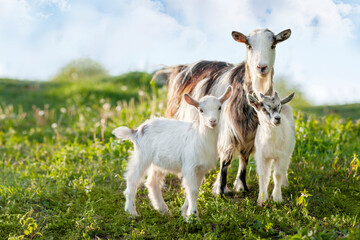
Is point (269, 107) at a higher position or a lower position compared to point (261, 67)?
lower

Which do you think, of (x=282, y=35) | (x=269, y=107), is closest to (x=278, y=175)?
(x=269, y=107)

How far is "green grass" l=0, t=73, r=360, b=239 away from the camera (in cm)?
438

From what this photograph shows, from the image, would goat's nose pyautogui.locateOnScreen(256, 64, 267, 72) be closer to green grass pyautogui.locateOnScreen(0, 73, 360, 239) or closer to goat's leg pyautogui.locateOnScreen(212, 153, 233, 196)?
goat's leg pyautogui.locateOnScreen(212, 153, 233, 196)

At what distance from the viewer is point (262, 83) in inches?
189

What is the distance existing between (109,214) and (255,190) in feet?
6.30

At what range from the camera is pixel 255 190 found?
5508mm

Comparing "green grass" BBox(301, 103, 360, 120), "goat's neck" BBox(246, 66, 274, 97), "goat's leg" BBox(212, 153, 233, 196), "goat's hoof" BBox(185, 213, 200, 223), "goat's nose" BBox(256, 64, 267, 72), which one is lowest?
"goat's hoof" BBox(185, 213, 200, 223)

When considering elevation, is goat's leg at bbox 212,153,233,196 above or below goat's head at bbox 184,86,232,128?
below

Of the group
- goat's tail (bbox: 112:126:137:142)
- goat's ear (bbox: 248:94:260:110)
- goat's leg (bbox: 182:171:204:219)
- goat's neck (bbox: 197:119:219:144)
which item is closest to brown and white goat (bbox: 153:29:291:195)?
goat's ear (bbox: 248:94:260:110)

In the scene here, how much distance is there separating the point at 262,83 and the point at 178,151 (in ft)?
4.12

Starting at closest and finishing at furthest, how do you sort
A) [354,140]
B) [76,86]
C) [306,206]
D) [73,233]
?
[73,233] → [306,206] → [354,140] → [76,86]

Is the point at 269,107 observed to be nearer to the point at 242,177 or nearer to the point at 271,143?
the point at 271,143

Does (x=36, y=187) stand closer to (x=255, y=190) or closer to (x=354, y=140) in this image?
(x=255, y=190)

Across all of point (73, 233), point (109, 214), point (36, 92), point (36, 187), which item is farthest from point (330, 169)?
point (36, 92)
